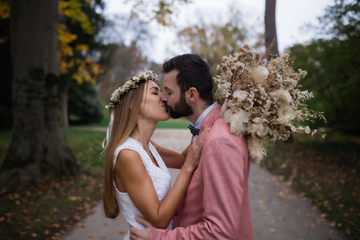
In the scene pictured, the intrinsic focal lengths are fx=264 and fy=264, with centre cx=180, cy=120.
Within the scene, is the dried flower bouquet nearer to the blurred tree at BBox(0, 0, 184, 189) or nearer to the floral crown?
the floral crown

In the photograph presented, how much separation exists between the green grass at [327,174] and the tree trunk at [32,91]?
618 cm

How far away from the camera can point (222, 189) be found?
1.60 metres

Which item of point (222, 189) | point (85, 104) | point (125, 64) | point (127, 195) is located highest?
point (125, 64)

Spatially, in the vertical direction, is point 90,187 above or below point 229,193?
below

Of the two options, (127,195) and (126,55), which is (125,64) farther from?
(127,195)

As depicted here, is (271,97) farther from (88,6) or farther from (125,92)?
(88,6)

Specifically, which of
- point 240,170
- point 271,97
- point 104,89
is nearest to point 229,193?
point 240,170

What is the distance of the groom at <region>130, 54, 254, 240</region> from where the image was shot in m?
1.60

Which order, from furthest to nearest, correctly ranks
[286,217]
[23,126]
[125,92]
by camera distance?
[23,126]
[286,217]
[125,92]

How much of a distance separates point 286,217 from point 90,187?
14.9 feet

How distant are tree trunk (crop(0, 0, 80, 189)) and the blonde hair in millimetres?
4626

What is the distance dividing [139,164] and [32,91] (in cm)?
520

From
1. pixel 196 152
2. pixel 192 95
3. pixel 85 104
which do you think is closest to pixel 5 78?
pixel 85 104

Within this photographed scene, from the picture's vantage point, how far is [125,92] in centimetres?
232
